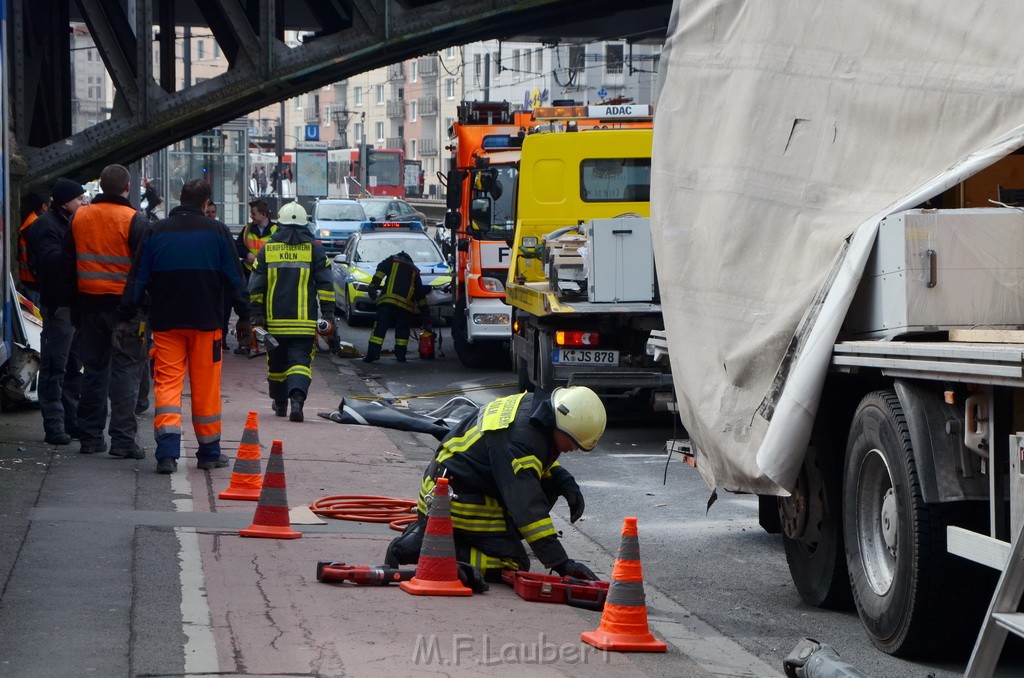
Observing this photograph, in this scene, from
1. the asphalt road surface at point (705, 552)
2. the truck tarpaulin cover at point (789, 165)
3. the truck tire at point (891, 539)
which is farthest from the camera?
the asphalt road surface at point (705, 552)

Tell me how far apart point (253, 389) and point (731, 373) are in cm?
990

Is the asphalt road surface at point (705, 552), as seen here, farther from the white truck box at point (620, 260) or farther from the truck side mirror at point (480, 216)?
the truck side mirror at point (480, 216)

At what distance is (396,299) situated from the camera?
19078mm

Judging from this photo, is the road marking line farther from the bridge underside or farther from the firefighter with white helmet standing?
the bridge underside

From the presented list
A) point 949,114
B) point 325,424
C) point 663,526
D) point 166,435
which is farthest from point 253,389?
point 949,114

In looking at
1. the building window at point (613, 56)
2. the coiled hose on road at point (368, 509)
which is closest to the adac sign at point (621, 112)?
the coiled hose on road at point (368, 509)

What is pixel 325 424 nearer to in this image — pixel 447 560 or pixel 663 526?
pixel 663 526

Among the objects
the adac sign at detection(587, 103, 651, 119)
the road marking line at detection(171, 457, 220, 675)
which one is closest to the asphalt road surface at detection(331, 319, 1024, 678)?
the road marking line at detection(171, 457, 220, 675)

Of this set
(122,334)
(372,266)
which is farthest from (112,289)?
(372,266)

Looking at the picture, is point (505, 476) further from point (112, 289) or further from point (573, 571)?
point (112, 289)

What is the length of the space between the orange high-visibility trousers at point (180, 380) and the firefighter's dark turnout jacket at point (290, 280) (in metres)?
2.91

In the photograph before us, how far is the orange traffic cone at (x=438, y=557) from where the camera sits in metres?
6.41

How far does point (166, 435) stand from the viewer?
31.4 feet

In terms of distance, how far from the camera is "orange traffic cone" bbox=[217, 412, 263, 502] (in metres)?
8.94
